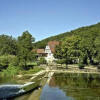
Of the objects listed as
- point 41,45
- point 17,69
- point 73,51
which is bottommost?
point 17,69

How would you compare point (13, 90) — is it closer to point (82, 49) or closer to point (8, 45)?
point (82, 49)

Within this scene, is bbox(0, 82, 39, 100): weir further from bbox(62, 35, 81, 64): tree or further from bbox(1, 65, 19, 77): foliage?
bbox(62, 35, 81, 64): tree

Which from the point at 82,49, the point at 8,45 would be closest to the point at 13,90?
the point at 82,49

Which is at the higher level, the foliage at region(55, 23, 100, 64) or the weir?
the foliage at region(55, 23, 100, 64)

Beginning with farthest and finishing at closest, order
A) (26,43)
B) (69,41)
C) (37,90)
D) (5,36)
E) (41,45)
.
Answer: (41,45)
(5,36)
(69,41)
(26,43)
(37,90)

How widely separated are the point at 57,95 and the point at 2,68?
34.2 meters

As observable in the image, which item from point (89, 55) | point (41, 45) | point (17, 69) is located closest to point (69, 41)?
point (89, 55)

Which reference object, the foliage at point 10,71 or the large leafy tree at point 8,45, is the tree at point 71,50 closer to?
the foliage at point 10,71

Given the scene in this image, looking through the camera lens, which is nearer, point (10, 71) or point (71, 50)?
point (10, 71)

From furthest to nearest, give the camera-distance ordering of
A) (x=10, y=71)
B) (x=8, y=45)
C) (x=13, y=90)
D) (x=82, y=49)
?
(x=8, y=45) < (x=82, y=49) < (x=10, y=71) < (x=13, y=90)

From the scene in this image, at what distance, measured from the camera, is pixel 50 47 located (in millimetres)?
102812

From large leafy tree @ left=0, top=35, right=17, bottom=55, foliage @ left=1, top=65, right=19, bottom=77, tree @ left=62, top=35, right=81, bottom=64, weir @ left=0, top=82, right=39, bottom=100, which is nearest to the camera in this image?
weir @ left=0, top=82, right=39, bottom=100

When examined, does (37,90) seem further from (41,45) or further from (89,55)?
(41,45)

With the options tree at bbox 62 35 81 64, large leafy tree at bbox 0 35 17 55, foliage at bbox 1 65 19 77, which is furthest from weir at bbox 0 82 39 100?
large leafy tree at bbox 0 35 17 55
